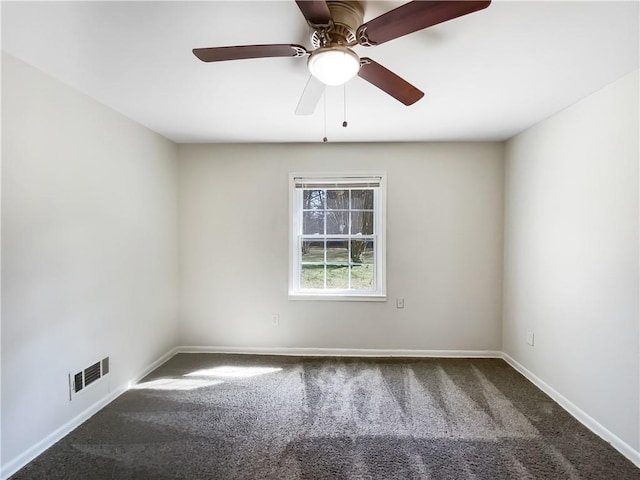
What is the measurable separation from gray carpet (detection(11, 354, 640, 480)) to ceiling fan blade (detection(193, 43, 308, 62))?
2.13 metres

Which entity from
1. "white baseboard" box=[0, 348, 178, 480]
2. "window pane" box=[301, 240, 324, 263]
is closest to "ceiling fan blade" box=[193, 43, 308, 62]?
"window pane" box=[301, 240, 324, 263]

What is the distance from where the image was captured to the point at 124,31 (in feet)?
4.97

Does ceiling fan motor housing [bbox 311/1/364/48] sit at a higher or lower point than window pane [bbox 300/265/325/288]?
higher

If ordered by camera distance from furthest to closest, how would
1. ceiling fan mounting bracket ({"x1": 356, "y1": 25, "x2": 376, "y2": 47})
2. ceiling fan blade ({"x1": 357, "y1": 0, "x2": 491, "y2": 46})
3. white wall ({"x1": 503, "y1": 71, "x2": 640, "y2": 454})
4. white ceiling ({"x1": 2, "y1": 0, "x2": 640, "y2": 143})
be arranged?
white wall ({"x1": 503, "y1": 71, "x2": 640, "y2": 454}), white ceiling ({"x1": 2, "y1": 0, "x2": 640, "y2": 143}), ceiling fan mounting bracket ({"x1": 356, "y1": 25, "x2": 376, "y2": 47}), ceiling fan blade ({"x1": 357, "y1": 0, "x2": 491, "y2": 46})

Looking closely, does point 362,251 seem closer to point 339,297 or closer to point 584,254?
point 339,297

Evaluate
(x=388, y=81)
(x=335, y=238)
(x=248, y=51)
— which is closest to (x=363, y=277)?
(x=335, y=238)

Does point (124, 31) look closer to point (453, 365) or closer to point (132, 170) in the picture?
point (132, 170)

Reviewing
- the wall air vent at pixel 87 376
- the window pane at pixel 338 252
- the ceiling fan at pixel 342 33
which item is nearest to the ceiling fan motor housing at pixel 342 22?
the ceiling fan at pixel 342 33

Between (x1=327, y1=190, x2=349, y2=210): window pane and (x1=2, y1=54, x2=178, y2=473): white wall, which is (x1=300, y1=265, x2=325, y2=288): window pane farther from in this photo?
(x1=2, y1=54, x2=178, y2=473): white wall

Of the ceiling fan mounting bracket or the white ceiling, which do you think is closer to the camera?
the ceiling fan mounting bracket

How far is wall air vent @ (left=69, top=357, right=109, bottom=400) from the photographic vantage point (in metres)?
2.12

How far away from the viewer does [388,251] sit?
3348mm

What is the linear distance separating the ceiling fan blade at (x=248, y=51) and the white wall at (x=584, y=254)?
2031 mm

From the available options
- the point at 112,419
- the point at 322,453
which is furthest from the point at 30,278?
the point at 322,453
